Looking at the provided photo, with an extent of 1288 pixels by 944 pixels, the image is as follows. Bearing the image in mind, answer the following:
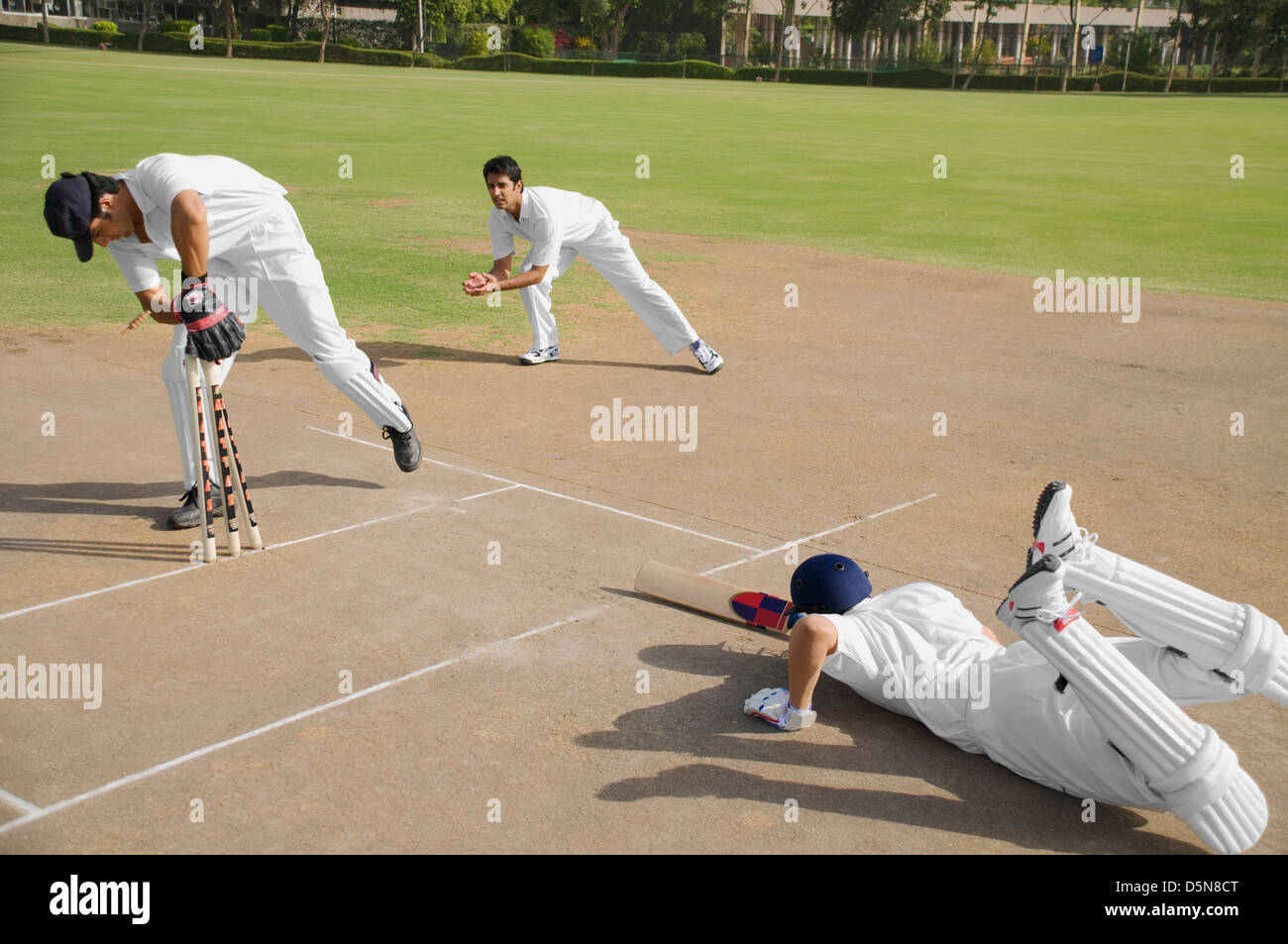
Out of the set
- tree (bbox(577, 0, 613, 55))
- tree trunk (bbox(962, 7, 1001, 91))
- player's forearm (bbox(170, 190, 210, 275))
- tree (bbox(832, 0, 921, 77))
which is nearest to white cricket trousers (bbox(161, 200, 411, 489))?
player's forearm (bbox(170, 190, 210, 275))

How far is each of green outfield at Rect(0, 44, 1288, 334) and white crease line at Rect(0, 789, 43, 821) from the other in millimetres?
8623

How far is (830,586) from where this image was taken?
516 centimetres

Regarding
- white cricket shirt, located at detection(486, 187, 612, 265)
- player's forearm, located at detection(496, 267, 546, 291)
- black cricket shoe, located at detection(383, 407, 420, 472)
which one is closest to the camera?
black cricket shoe, located at detection(383, 407, 420, 472)

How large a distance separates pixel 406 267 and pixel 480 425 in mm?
7077

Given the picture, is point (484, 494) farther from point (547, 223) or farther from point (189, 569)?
point (547, 223)

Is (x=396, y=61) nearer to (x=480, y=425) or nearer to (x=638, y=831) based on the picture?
(x=480, y=425)

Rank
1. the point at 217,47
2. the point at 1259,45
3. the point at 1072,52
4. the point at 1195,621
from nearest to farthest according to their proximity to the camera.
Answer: the point at 1195,621 → the point at 217,47 → the point at 1259,45 → the point at 1072,52

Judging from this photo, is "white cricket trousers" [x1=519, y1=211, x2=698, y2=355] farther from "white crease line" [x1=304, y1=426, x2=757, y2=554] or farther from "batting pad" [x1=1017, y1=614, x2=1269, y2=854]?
"batting pad" [x1=1017, y1=614, x2=1269, y2=854]

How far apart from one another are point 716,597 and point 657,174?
22.0 metres

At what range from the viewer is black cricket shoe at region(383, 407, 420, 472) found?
7.36 m

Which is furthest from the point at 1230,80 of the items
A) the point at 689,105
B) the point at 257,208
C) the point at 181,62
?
the point at 257,208

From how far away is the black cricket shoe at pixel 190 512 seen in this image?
6.89 metres

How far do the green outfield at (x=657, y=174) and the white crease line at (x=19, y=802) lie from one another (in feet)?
28.3

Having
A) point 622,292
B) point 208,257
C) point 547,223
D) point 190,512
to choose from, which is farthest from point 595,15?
point 190,512
